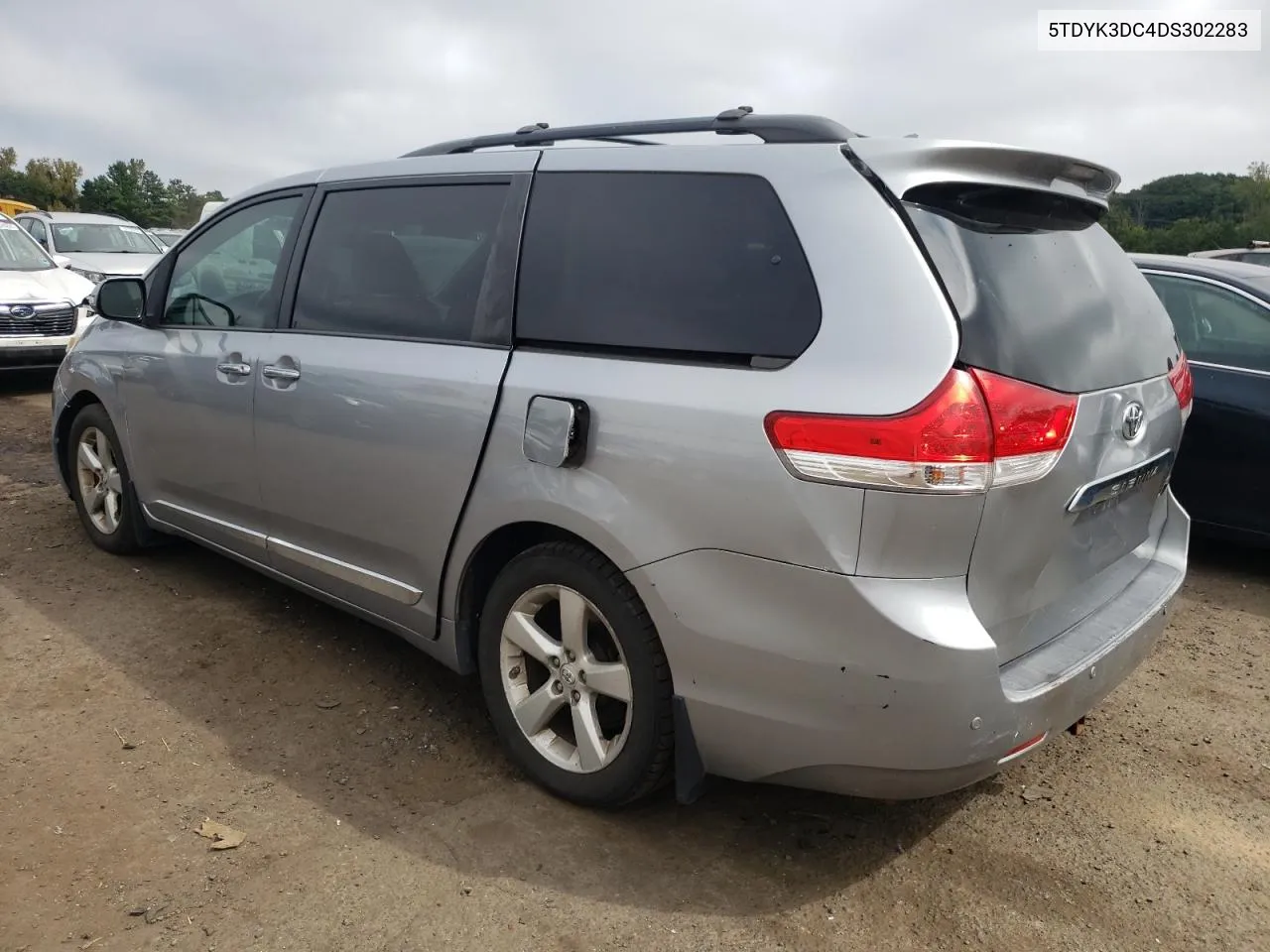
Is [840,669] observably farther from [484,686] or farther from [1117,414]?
[484,686]

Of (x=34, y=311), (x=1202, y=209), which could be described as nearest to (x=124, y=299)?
(x=34, y=311)

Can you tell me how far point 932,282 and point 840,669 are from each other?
860 millimetres

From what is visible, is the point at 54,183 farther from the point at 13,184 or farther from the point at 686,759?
the point at 686,759

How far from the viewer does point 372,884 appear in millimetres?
2469

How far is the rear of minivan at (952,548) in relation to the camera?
209 centimetres

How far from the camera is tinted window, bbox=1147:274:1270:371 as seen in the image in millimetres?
4793

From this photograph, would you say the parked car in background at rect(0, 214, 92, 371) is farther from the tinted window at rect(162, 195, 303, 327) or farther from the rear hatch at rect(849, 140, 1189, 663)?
the rear hatch at rect(849, 140, 1189, 663)

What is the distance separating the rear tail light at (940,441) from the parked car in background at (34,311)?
29.6ft

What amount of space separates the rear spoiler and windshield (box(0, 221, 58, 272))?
10.4m

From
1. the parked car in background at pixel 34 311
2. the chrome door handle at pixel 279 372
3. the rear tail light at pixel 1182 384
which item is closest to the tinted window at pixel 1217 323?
the rear tail light at pixel 1182 384

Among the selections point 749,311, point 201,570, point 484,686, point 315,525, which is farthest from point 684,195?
point 201,570

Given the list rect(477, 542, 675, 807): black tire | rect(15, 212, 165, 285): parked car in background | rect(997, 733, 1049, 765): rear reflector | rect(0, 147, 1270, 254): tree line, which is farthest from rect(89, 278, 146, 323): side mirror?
rect(0, 147, 1270, 254): tree line

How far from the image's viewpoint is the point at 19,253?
10398 millimetres

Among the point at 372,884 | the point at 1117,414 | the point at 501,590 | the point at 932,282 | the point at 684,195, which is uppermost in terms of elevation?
the point at 684,195
